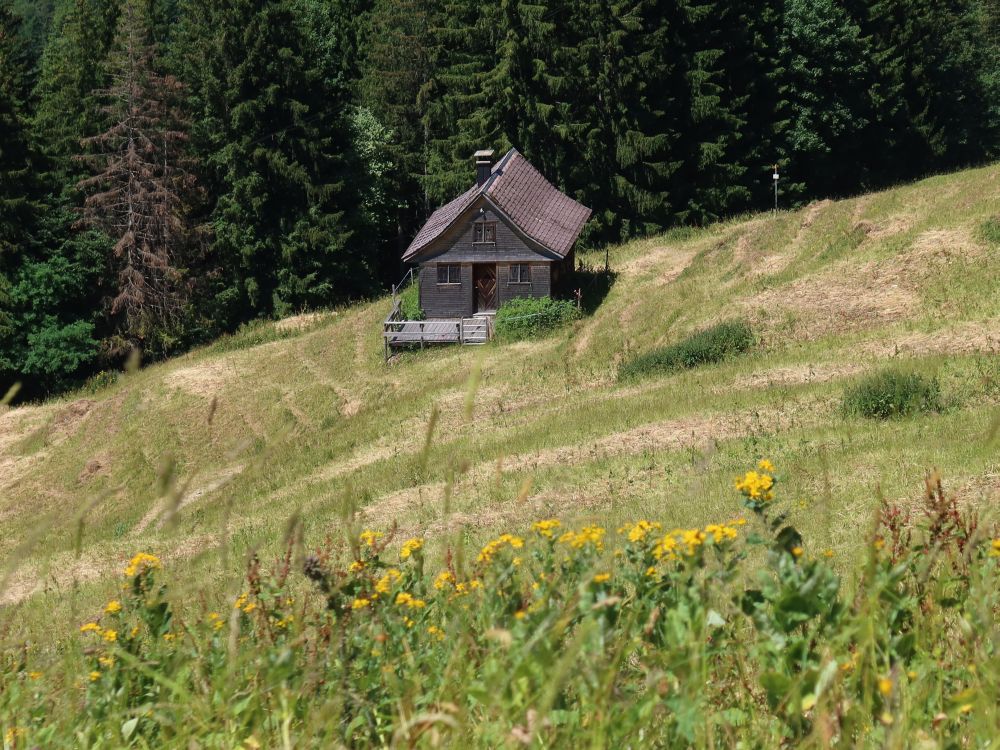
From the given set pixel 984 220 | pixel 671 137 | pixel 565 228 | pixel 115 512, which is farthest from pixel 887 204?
pixel 115 512

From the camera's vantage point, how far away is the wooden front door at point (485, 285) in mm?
45469

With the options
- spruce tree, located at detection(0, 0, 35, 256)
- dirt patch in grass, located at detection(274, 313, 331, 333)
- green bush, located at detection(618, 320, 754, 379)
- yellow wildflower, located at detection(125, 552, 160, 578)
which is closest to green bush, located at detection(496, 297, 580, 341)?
green bush, located at detection(618, 320, 754, 379)

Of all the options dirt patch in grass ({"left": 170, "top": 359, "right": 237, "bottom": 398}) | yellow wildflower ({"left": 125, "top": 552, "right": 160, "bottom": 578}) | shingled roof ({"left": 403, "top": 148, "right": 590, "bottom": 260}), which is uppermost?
shingled roof ({"left": 403, "top": 148, "right": 590, "bottom": 260})

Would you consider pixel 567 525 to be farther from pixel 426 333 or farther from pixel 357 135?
pixel 357 135

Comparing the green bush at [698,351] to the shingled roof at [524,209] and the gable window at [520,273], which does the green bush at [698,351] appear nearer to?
the shingled roof at [524,209]

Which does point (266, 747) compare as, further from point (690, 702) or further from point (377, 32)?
point (377, 32)

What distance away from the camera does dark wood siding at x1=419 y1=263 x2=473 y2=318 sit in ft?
150

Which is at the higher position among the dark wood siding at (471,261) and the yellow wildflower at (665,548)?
the dark wood siding at (471,261)

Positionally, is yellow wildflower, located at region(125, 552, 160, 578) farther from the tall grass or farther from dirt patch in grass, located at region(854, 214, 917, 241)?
dirt patch in grass, located at region(854, 214, 917, 241)

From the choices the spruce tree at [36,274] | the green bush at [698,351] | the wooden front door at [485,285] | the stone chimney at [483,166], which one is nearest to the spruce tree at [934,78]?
the stone chimney at [483,166]

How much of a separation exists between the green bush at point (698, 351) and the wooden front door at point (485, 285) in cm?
1333

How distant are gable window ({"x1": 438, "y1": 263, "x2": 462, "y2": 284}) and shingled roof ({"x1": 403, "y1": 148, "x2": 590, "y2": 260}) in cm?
121

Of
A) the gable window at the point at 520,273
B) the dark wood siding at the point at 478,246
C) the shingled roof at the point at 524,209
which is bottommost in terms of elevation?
the gable window at the point at 520,273

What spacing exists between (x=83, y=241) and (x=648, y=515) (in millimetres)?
48127
